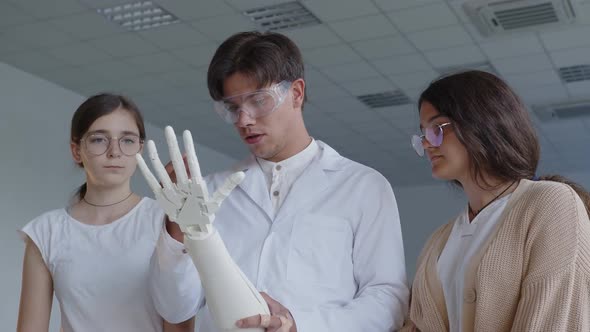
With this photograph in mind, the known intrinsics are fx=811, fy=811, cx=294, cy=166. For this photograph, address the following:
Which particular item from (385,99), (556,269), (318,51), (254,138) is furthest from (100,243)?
(385,99)

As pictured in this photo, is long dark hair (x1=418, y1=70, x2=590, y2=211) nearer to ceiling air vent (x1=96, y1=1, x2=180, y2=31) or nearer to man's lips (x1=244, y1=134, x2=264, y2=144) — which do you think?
man's lips (x1=244, y1=134, x2=264, y2=144)

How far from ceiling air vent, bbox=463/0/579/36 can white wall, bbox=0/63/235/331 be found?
12.0 ft

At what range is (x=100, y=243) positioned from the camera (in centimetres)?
214

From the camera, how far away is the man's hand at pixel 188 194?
136 centimetres

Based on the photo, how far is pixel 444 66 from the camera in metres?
7.27

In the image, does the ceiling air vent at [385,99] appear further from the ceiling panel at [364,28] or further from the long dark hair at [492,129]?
the long dark hair at [492,129]

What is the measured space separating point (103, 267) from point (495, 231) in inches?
40.9

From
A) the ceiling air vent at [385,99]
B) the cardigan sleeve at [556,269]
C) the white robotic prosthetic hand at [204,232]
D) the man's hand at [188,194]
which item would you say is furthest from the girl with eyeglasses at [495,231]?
the ceiling air vent at [385,99]

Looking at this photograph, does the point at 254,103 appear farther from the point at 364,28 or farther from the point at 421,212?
the point at 421,212

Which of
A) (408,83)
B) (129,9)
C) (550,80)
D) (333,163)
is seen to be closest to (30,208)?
(129,9)

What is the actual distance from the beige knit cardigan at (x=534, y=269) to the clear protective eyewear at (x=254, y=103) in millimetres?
557

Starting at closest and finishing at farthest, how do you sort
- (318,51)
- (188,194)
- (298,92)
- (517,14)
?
(188,194) < (298,92) < (517,14) < (318,51)

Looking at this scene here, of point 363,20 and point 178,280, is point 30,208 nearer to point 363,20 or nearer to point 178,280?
point 363,20

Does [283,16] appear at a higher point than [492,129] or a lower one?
higher
